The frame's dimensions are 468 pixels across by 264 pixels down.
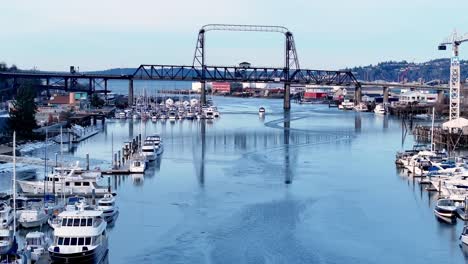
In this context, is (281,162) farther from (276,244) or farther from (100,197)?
(276,244)

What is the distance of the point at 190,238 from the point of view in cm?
1142

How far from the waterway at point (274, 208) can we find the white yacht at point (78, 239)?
27.9 inches

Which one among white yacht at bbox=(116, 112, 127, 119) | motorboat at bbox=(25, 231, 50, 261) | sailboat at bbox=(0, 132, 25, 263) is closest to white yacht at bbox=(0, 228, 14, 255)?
sailboat at bbox=(0, 132, 25, 263)

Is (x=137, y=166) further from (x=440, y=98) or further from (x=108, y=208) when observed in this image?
(x=440, y=98)

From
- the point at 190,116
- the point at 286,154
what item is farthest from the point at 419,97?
the point at 286,154

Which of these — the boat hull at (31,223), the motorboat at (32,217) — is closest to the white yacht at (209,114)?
the motorboat at (32,217)

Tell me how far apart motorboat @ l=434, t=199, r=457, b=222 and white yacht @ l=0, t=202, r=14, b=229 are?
6.87 m

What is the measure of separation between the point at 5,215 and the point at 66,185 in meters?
3.22

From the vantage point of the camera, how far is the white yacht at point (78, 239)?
9328 mm

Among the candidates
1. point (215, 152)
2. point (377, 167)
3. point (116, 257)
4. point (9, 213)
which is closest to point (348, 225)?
point (116, 257)

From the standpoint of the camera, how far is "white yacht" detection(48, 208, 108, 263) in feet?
30.6

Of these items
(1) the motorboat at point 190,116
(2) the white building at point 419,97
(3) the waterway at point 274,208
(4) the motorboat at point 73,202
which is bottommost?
(3) the waterway at point 274,208

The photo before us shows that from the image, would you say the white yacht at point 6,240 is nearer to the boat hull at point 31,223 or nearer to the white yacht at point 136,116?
the boat hull at point 31,223

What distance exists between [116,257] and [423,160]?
962 cm
